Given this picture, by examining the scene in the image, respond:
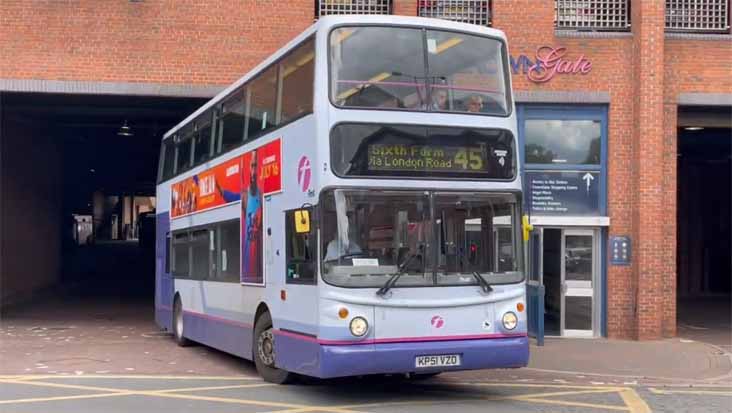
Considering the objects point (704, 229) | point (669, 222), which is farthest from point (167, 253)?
point (704, 229)

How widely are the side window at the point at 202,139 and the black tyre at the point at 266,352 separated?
12.3 feet

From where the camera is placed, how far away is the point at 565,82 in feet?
54.7

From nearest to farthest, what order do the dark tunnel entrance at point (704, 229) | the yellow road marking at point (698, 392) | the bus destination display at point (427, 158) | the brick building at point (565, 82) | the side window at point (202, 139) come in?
the bus destination display at point (427, 158) < the yellow road marking at point (698, 392) < the side window at point (202, 139) < the brick building at point (565, 82) < the dark tunnel entrance at point (704, 229)

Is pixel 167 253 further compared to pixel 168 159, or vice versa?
pixel 168 159

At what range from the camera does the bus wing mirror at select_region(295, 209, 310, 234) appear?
919 cm

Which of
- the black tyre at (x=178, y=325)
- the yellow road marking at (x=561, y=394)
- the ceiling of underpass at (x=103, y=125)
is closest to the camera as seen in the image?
the yellow road marking at (x=561, y=394)

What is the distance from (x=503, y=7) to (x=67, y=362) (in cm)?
1022

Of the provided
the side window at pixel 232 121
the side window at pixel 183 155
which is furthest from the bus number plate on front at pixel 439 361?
the side window at pixel 183 155

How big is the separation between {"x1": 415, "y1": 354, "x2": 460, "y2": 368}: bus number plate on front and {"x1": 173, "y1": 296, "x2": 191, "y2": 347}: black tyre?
757cm

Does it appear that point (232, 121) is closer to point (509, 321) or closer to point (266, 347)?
point (266, 347)

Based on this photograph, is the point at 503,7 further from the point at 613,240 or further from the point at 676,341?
the point at 676,341

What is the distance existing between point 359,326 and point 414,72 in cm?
285

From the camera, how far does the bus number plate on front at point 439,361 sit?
9.09 m

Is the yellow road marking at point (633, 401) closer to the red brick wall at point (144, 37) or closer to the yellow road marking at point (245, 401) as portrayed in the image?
A: the yellow road marking at point (245, 401)
